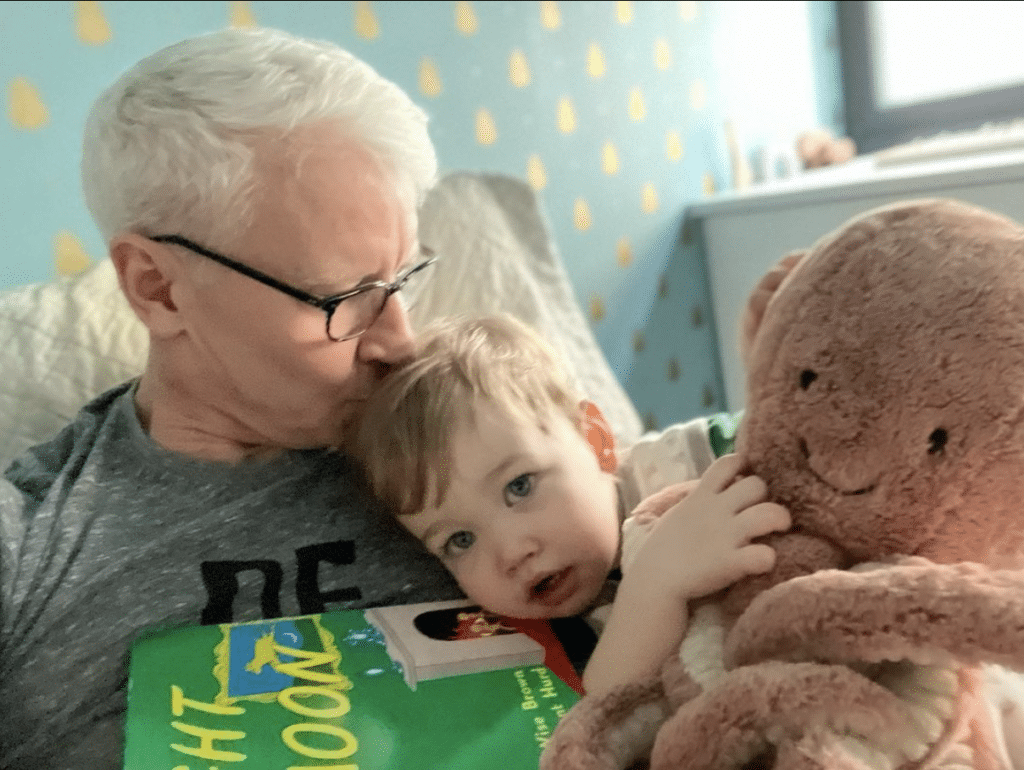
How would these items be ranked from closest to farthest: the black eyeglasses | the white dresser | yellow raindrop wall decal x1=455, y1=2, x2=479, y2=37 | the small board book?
the small board book
the black eyeglasses
the white dresser
yellow raindrop wall decal x1=455, y1=2, x2=479, y2=37

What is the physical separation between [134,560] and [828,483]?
0.70m

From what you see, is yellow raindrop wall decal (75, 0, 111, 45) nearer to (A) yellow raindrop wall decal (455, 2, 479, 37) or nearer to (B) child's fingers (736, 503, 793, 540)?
(A) yellow raindrop wall decal (455, 2, 479, 37)

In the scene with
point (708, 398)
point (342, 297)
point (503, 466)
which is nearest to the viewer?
point (503, 466)

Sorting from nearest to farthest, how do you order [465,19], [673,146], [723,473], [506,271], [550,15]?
[723,473]
[506,271]
[465,19]
[550,15]
[673,146]

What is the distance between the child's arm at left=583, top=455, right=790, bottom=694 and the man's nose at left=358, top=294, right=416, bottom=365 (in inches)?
16.3

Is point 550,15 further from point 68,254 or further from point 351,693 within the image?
point 351,693

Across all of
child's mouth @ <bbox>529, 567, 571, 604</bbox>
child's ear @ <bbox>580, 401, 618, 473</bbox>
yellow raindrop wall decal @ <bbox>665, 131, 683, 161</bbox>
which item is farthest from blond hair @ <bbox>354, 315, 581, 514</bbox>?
yellow raindrop wall decal @ <bbox>665, 131, 683, 161</bbox>

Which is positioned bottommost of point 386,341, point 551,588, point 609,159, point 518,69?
point 551,588

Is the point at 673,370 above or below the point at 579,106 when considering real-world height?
below

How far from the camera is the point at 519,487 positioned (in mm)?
889

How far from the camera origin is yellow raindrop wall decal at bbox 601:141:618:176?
1.93 metres

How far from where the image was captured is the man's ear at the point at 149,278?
1014 mm

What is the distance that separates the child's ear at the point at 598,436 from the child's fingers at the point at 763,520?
1.38 ft

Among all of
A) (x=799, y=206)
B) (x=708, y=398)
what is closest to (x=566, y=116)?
(x=799, y=206)
